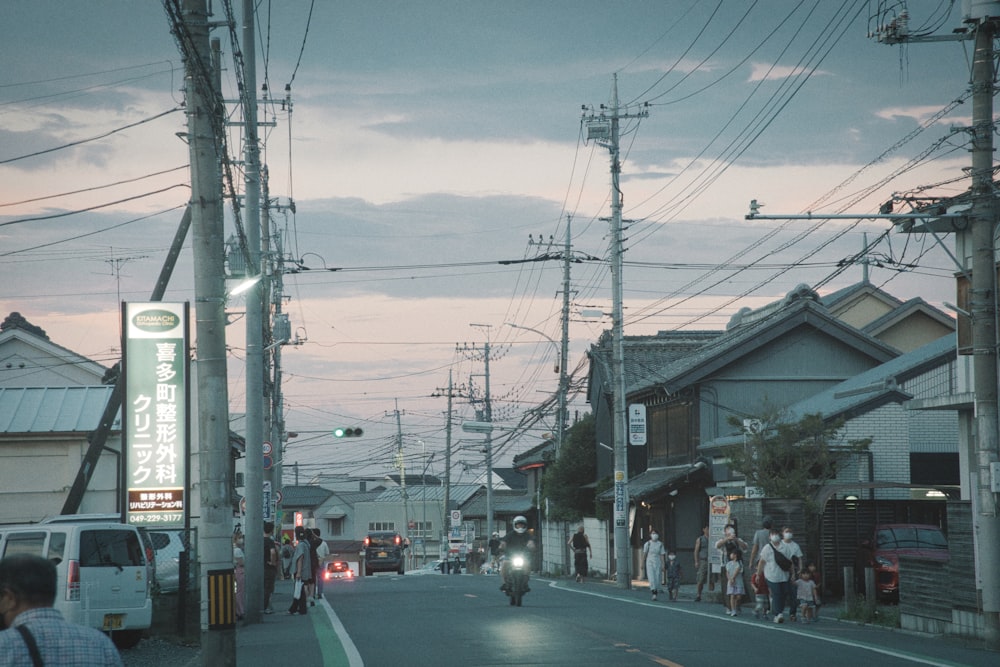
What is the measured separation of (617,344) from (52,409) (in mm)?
20172

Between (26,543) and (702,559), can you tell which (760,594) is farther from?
(26,543)

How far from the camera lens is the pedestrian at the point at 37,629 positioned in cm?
504

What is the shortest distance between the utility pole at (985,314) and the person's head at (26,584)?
49.0 ft

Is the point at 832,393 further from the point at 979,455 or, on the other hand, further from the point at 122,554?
the point at 122,554

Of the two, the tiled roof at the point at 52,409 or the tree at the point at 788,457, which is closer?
the tree at the point at 788,457

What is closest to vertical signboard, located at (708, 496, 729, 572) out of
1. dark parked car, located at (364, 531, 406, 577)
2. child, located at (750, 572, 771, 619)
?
child, located at (750, 572, 771, 619)

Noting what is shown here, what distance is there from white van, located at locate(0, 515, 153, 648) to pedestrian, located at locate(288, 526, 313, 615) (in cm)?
803

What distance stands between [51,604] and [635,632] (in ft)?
46.6

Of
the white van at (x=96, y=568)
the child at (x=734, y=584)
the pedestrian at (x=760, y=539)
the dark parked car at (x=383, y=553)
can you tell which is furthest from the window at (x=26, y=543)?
the dark parked car at (x=383, y=553)

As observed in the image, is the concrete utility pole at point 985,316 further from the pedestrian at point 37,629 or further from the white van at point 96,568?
the pedestrian at point 37,629

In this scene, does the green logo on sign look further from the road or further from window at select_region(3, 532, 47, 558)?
the road

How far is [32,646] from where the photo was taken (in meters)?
5.05

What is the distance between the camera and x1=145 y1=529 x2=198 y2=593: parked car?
79.0 feet

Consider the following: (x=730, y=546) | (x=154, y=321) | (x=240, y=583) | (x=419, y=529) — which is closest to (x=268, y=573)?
(x=240, y=583)
